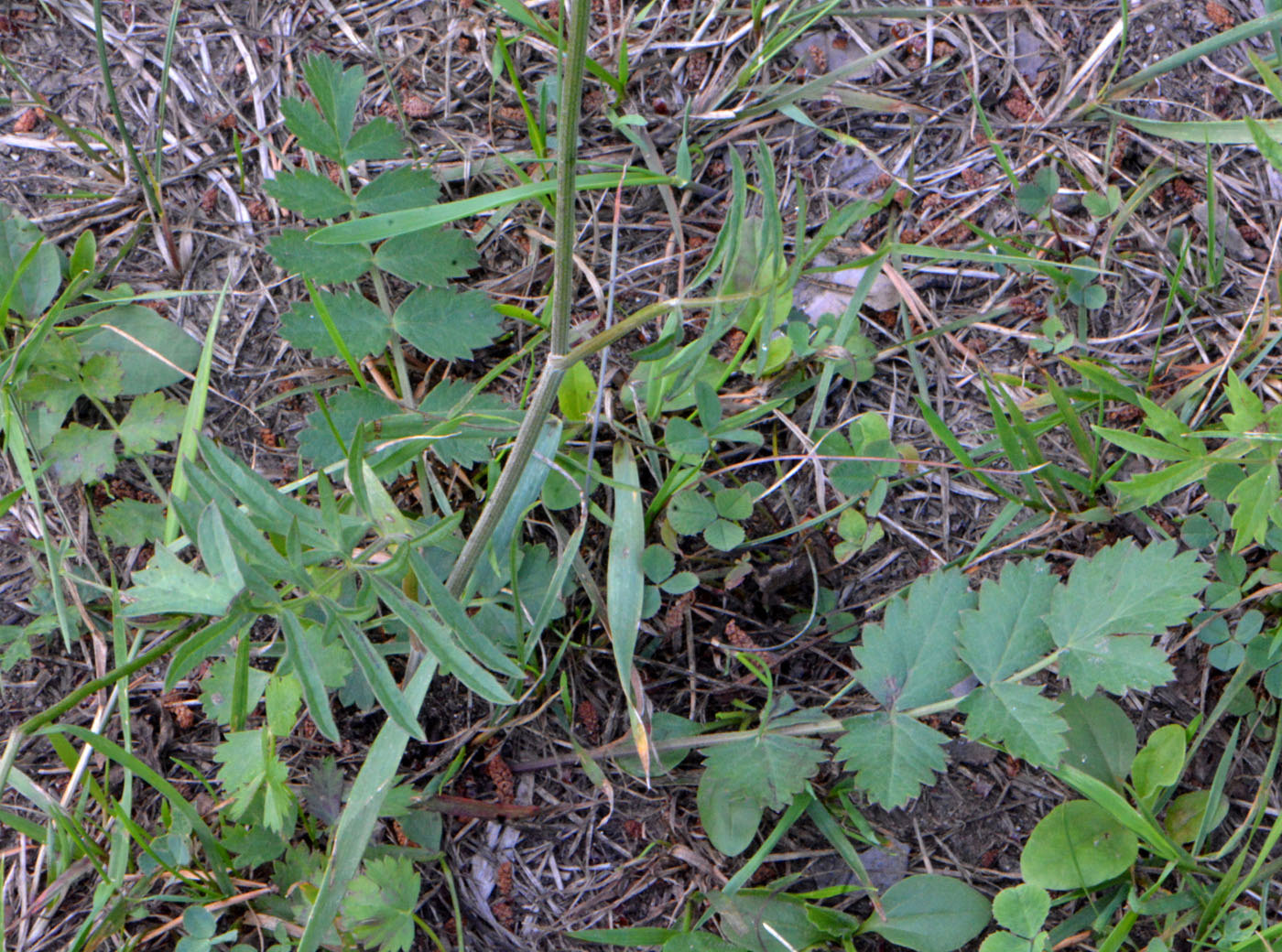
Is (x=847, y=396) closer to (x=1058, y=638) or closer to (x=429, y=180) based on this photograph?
(x=1058, y=638)

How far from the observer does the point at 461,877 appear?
2.14 meters

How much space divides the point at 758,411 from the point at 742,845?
0.91 m

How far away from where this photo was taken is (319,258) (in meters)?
2.14

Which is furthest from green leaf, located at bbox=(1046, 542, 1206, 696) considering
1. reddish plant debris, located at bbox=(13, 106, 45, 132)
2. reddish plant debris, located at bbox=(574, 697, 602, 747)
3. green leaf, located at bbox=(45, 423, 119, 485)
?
reddish plant debris, located at bbox=(13, 106, 45, 132)

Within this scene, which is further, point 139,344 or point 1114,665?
point 139,344

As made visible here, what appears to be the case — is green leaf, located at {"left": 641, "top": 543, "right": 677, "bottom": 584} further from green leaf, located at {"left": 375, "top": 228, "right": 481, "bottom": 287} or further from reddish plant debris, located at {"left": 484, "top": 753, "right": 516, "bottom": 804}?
green leaf, located at {"left": 375, "top": 228, "right": 481, "bottom": 287}

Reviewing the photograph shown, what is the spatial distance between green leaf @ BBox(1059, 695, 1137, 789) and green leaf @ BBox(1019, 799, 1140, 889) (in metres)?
0.08

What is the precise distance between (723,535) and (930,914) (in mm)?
890

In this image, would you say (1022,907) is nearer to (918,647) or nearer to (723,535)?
(918,647)

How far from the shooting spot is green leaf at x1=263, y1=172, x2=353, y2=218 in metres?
2.13

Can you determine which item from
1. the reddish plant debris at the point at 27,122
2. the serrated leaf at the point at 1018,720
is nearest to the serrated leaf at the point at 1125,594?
the serrated leaf at the point at 1018,720

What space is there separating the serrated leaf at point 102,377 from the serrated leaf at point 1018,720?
1987mm

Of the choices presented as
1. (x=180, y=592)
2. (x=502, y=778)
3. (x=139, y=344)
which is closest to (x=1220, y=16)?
(x=502, y=778)

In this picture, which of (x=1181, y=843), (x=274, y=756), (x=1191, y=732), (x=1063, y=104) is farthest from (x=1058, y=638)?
(x=274, y=756)
